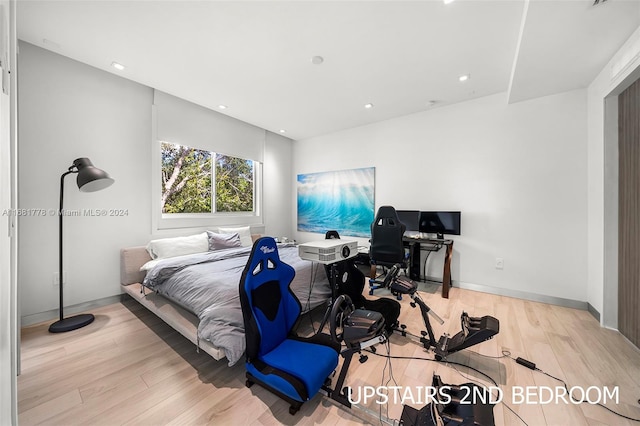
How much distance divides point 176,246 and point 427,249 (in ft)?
12.5

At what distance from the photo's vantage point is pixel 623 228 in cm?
235

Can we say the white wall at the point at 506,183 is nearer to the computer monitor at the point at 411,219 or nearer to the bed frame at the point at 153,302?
the computer monitor at the point at 411,219

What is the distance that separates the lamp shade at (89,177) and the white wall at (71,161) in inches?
19.6

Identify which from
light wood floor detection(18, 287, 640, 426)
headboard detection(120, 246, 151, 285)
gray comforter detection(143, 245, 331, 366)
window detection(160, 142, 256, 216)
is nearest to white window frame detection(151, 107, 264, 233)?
window detection(160, 142, 256, 216)

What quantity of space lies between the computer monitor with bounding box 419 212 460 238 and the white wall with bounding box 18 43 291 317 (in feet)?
13.7

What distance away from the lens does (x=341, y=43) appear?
7.62ft

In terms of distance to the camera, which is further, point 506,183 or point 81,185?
point 506,183

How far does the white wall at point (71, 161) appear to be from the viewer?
2.51 metres

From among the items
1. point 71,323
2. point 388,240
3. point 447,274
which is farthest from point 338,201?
point 71,323

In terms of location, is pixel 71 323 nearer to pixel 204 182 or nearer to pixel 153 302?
pixel 153 302

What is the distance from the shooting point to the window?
3807 millimetres

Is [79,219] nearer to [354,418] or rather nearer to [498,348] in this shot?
[354,418]

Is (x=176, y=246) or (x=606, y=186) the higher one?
(x=606, y=186)

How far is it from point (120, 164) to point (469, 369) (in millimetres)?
4455
